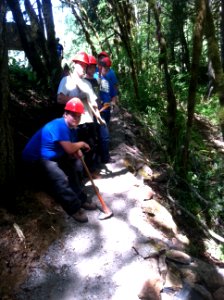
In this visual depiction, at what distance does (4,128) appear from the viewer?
4.89m

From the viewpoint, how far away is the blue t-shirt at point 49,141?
17.0ft

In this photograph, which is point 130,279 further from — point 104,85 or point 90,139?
point 104,85

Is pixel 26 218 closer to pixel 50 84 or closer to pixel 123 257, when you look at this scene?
pixel 123 257

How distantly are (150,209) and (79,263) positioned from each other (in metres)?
1.89

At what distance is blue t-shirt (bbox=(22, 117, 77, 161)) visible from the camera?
5195mm

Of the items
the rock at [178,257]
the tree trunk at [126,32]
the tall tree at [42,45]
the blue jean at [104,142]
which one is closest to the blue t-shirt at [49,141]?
the blue jean at [104,142]

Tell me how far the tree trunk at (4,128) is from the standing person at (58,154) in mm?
425

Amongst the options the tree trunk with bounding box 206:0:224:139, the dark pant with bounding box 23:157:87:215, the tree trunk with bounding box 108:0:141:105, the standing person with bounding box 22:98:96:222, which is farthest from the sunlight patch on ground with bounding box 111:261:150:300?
the tree trunk with bounding box 108:0:141:105

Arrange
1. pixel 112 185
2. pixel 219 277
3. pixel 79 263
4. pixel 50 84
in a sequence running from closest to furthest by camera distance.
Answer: pixel 79 263 < pixel 219 277 < pixel 112 185 < pixel 50 84

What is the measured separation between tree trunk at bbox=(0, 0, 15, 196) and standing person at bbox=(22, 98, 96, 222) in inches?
16.7

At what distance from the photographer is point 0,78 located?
471cm

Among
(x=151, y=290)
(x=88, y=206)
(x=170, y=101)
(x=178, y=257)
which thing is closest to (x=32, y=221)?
(x=88, y=206)

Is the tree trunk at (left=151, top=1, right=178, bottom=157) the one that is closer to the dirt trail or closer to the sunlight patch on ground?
the dirt trail

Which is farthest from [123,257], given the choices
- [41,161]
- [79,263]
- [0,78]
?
[0,78]
